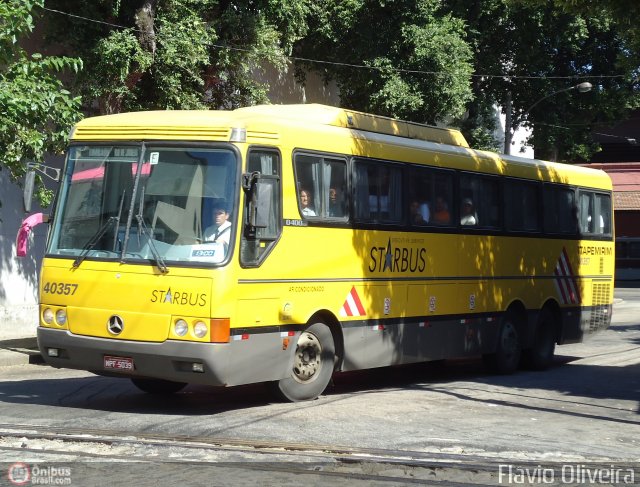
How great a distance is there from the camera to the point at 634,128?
63031 millimetres

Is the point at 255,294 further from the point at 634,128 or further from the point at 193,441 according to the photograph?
the point at 634,128

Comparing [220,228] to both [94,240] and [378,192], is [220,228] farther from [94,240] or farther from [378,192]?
[378,192]

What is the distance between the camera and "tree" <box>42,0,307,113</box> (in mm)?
19641

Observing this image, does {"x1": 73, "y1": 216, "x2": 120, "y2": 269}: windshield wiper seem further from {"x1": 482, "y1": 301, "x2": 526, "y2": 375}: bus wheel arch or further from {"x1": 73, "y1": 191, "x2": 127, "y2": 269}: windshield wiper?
{"x1": 482, "y1": 301, "x2": 526, "y2": 375}: bus wheel arch

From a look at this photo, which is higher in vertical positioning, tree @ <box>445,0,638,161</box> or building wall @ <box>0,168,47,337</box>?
tree @ <box>445,0,638,161</box>

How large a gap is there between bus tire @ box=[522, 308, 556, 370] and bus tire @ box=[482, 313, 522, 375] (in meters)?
0.56

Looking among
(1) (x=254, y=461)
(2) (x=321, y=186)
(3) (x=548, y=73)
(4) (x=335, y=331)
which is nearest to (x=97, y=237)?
(2) (x=321, y=186)

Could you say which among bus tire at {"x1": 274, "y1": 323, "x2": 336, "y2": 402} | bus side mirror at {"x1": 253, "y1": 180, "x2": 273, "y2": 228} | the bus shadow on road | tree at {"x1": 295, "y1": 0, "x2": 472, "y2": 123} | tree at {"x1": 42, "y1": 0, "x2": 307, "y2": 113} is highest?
tree at {"x1": 295, "y1": 0, "x2": 472, "y2": 123}

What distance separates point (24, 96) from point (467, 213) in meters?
6.53

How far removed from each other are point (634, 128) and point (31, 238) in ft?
159

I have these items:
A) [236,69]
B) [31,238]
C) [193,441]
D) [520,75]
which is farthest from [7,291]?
[520,75]

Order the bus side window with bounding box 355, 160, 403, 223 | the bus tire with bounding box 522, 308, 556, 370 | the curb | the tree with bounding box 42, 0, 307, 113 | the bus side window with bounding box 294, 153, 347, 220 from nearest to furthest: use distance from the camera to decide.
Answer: the bus side window with bounding box 294, 153, 347, 220 < the bus side window with bounding box 355, 160, 403, 223 < the curb < the bus tire with bounding box 522, 308, 556, 370 < the tree with bounding box 42, 0, 307, 113

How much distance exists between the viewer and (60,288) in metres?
11.4

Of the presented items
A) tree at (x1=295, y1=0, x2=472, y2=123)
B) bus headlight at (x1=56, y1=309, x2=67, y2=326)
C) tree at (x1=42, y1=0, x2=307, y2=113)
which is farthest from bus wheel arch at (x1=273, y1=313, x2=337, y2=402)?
tree at (x1=295, y1=0, x2=472, y2=123)
